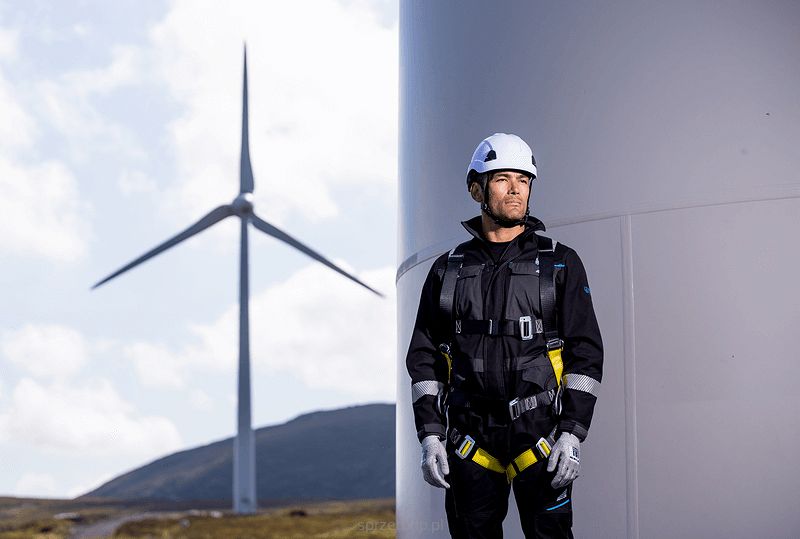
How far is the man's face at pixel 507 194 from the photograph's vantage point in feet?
19.5

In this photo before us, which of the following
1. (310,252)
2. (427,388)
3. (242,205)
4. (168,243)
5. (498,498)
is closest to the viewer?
(498,498)

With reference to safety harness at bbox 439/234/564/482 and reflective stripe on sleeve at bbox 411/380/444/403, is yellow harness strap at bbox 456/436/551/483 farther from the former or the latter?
reflective stripe on sleeve at bbox 411/380/444/403

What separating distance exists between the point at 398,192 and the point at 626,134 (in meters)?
3.82

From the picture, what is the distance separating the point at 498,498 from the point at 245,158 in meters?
29.2

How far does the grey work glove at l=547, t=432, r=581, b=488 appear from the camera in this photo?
553 cm

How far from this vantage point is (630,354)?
7410 mm

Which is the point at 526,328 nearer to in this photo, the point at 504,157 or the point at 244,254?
the point at 504,157

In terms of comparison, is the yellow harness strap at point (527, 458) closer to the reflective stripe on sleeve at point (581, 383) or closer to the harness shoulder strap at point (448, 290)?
the reflective stripe on sleeve at point (581, 383)

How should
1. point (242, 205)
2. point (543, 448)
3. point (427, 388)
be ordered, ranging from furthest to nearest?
point (242, 205) → point (427, 388) → point (543, 448)

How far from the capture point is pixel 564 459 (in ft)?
18.1

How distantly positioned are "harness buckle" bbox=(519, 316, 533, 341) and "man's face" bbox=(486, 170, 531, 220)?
57 cm

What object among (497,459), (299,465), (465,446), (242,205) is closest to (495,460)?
(497,459)

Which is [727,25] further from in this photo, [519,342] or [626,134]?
[519,342]

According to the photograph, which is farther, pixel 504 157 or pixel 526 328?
pixel 504 157
